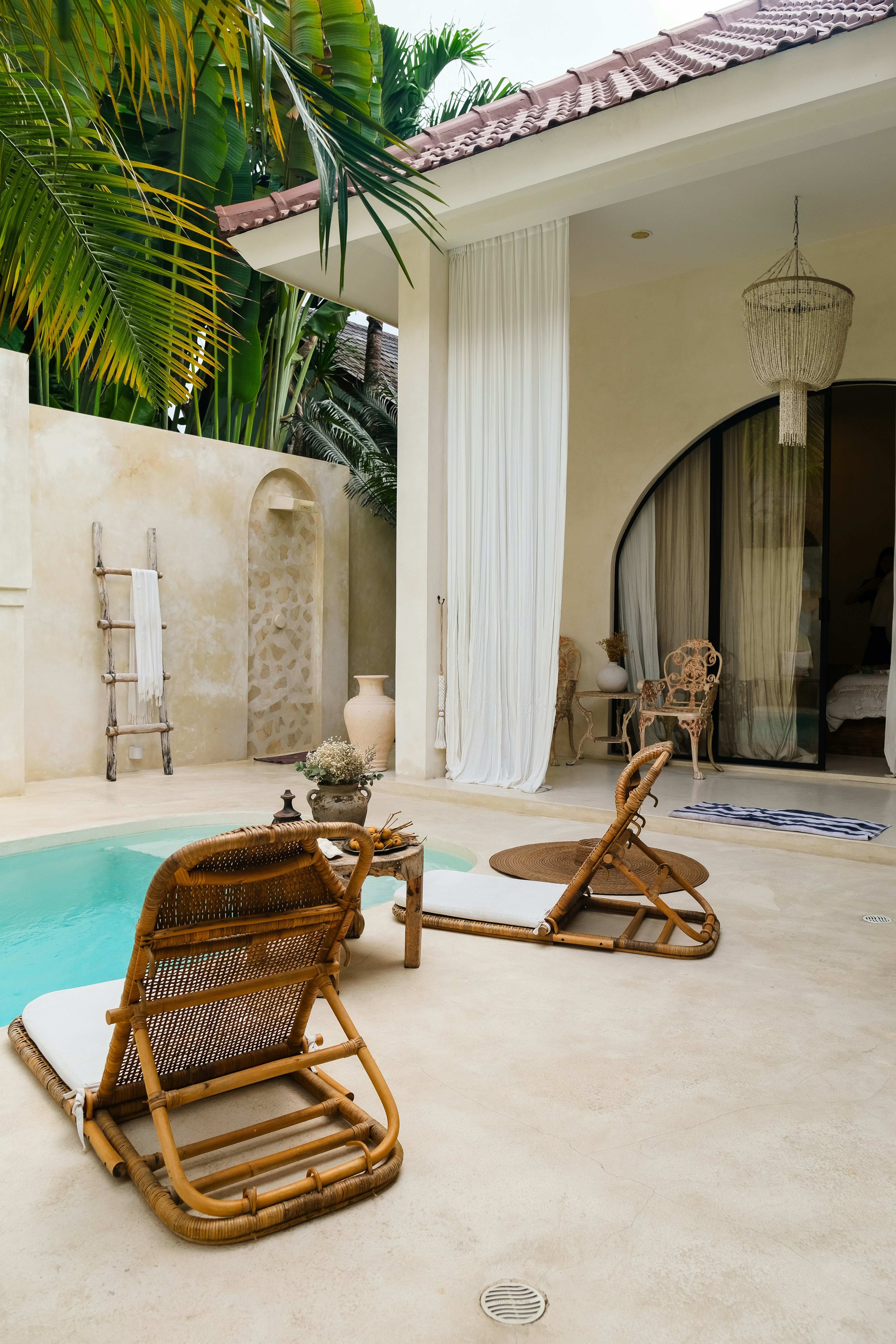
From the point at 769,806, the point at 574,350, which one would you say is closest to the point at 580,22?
the point at 574,350

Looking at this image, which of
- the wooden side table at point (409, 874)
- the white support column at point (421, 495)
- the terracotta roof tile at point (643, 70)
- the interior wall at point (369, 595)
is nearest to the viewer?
the wooden side table at point (409, 874)

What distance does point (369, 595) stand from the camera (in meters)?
10.8

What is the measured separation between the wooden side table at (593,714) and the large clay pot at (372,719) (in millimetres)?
1652

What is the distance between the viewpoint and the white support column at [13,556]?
22.7ft

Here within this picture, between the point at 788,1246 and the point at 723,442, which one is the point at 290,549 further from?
the point at 788,1246

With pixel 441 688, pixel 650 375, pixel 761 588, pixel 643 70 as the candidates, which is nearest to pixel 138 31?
pixel 643 70

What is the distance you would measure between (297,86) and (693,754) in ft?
20.9

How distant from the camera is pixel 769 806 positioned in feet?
21.4

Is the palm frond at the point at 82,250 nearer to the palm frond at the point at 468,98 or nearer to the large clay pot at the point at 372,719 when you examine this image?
the large clay pot at the point at 372,719

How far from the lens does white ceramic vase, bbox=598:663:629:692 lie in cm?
861

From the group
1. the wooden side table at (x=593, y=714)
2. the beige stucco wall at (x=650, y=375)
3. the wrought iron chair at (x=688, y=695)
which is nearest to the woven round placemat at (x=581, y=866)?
the wrought iron chair at (x=688, y=695)

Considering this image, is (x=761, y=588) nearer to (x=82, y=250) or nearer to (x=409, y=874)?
(x=409, y=874)

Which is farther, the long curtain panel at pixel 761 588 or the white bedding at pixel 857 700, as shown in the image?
the white bedding at pixel 857 700

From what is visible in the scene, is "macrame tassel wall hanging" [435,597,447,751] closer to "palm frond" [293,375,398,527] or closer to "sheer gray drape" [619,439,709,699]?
"sheer gray drape" [619,439,709,699]
